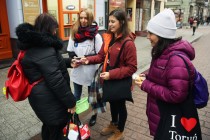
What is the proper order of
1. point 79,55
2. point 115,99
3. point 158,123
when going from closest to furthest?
point 158,123 → point 115,99 → point 79,55

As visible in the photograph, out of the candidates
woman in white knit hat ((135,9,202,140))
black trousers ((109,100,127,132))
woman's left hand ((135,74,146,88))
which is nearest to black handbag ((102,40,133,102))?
black trousers ((109,100,127,132))

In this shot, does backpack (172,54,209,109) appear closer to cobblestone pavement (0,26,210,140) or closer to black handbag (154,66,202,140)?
black handbag (154,66,202,140)

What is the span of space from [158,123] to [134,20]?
13.5m

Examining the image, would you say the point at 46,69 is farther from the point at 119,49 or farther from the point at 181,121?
the point at 181,121

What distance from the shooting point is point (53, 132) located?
2.41 meters

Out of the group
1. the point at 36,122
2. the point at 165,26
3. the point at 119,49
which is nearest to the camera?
the point at 165,26

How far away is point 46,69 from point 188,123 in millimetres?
1401

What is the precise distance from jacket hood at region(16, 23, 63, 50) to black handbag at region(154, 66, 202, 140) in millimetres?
1292

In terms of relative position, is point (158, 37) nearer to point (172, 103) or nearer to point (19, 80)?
point (172, 103)

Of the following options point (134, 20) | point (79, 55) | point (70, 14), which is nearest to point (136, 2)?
point (134, 20)

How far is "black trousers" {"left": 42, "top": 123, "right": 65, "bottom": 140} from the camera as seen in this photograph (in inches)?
94.1

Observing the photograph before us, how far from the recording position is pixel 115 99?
269 centimetres

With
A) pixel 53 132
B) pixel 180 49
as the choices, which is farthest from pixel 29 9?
pixel 180 49

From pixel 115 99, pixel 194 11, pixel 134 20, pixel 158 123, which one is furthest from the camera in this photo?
pixel 194 11
